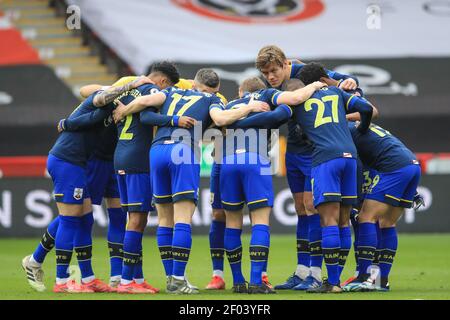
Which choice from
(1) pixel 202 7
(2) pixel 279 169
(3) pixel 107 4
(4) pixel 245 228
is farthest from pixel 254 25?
(4) pixel 245 228

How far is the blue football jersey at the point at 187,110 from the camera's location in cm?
941

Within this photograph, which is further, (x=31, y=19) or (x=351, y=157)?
(x=31, y=19)

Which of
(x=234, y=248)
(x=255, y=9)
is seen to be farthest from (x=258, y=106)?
(x=255, y=9)

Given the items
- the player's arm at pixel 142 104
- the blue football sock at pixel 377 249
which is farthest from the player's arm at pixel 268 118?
the blue football sock at pixel 377 249

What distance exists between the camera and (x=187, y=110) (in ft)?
31.0

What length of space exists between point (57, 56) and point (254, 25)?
4266 mm

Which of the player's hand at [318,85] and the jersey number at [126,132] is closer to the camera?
the player's hand at [318,85]

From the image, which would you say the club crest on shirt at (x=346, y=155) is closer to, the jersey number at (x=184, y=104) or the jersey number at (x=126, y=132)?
the jersey number at (x=184, y=104)

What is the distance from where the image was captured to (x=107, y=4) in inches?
870

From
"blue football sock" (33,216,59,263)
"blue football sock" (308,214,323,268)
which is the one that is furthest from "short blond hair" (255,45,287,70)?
"blue football sock" (33,216,59,263)

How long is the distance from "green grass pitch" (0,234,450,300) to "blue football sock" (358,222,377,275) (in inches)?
14.8

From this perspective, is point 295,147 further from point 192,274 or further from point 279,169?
point 279,169

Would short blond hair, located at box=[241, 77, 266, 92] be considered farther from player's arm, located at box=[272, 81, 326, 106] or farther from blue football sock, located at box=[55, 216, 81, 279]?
→ blue football sock, located at box=[55, 216, 81, 279]

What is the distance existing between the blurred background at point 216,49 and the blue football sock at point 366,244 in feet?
26.8
